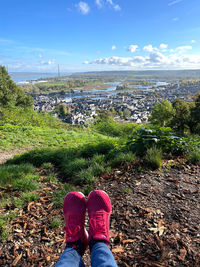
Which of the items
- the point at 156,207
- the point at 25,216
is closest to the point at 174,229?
the point at 156,207

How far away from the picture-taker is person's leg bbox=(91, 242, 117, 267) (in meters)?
1.52

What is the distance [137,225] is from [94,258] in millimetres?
776

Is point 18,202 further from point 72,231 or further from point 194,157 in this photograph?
point 194,157

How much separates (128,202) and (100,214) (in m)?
0.57

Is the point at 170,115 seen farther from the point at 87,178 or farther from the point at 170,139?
the point at 87,178

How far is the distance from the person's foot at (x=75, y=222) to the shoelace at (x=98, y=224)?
154mm

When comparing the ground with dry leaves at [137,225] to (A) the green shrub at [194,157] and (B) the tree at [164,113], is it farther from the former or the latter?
(B) the tree at [164,113]

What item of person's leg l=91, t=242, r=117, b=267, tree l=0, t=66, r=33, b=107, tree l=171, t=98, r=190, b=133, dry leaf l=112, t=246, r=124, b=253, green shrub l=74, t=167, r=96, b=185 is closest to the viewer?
person's leg l=91, t=242, r=117, b=267

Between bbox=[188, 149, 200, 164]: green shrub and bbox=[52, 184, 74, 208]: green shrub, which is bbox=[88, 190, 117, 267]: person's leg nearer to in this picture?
bbox=[52, 184, 74, 208]: green shrub

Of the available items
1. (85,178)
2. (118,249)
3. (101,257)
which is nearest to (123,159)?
(85,178)

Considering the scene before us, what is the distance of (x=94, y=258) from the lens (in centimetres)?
159

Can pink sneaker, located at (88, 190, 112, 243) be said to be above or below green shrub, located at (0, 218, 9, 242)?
above

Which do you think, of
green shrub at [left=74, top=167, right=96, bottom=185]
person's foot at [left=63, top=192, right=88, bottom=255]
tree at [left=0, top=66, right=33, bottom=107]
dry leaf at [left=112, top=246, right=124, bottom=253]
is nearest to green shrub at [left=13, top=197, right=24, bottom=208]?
person's foot at [left=63, top=192, right=88, bottom=255]

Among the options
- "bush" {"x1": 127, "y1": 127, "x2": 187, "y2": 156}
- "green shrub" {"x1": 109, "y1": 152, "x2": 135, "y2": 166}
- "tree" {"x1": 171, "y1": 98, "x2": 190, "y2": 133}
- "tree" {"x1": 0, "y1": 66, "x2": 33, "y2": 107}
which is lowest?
"tree" {"x1": 171, "y1": 98, "x2": 190, "y2": 133}
